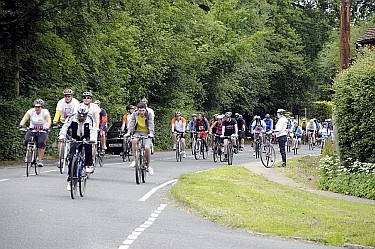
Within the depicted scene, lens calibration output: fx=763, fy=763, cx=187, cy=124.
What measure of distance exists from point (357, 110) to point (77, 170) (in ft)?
30.3

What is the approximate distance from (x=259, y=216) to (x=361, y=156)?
824cm

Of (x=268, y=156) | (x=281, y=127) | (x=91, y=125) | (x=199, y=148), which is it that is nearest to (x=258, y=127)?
(x=199, y=148)

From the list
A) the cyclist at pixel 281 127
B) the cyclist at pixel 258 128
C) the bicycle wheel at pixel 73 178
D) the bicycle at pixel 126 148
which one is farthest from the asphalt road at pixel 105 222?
the cyclist at pixel 258 128

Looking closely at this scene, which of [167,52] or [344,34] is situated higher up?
[167,52]

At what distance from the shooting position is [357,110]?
21.1m

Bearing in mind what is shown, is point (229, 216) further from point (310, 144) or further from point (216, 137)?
point (310, 144)

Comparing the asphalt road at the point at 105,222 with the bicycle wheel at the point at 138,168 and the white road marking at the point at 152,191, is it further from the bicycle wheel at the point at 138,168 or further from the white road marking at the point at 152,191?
the bicycle wheel at the point at 138,168

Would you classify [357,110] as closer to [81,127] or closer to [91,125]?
[91,125]

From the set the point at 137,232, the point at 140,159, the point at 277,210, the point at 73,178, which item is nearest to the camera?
the point at 137,232

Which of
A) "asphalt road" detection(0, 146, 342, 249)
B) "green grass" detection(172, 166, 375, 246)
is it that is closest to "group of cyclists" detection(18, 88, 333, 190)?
"asphalt road" detection(0, 146, 342, 249)

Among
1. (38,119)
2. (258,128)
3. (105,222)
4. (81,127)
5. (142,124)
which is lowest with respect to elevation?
(105,222)

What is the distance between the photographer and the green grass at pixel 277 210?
39.7ft

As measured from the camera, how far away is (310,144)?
50.1 meters

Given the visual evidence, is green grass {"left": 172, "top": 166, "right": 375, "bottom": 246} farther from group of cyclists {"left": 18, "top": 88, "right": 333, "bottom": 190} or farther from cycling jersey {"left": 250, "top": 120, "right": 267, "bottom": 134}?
cycling jersey {"left": 250, "top": 120, "right": 267, "bottom": 134}
